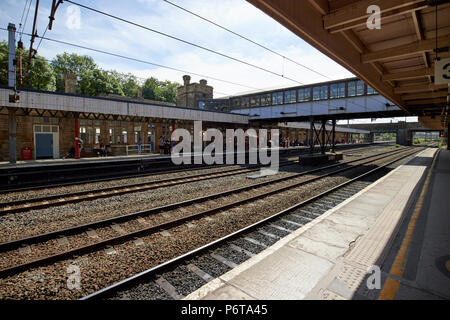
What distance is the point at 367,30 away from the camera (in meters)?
6.61

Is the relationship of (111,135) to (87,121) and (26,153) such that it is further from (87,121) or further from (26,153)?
(26,153)

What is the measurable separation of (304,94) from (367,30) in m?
21.2

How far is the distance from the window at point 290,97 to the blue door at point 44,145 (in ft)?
85.1


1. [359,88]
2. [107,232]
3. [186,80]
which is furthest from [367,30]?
[186,80]

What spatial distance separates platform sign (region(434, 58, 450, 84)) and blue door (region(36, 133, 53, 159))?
25496mm

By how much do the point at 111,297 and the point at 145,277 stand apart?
53 centimetres

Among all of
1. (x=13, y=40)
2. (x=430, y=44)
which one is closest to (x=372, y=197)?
(x=430, y=44)

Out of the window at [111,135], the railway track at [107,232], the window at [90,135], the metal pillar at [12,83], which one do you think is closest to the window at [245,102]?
the window at [111,135]

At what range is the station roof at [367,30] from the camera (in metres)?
4.79

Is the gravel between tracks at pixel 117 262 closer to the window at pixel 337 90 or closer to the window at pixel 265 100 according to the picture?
the window at pixel 337 90

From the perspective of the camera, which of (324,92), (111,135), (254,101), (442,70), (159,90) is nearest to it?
(442,70)

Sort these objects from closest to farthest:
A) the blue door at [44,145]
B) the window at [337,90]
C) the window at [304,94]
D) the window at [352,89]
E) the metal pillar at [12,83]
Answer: the metal pillar at [12,83] < the blue door at [44,145] < the window at [352,89] < the window at [337,90] < the window at [304,94]

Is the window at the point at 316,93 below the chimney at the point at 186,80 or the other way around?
below
